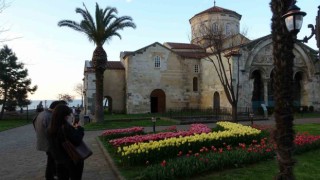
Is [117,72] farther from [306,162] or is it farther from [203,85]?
[306,162]

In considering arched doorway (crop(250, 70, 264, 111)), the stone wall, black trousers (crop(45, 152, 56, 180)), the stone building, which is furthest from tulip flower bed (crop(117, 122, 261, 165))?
the stone wall

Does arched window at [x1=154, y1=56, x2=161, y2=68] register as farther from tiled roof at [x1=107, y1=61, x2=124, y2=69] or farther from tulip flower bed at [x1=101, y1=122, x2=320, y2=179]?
tulip flower bed at [x1=101, y1=122, x2=320, y2=179]

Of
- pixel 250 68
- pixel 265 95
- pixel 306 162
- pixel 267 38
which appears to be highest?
pixel 267 38

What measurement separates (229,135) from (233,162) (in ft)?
9.56

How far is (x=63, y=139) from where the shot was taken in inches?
224

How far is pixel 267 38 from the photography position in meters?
31.9

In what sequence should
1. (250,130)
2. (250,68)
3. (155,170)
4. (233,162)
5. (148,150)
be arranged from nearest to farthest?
1. (155,170)
2. (233,162)
3. (148,150)
4. (250,130)
5. (250,68)

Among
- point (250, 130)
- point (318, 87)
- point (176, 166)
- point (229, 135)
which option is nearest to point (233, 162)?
point (176, 166)

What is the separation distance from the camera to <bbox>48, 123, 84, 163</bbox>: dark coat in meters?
5.62

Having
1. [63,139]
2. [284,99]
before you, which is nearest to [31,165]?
[63,139]

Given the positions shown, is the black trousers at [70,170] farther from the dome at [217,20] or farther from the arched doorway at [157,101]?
the dome at [217,20]

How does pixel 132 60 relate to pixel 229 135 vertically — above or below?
above

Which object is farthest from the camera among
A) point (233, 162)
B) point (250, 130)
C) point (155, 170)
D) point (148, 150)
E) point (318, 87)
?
point (318, 87)

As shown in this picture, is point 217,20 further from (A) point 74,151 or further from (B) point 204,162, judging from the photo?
(A) point 74,151
